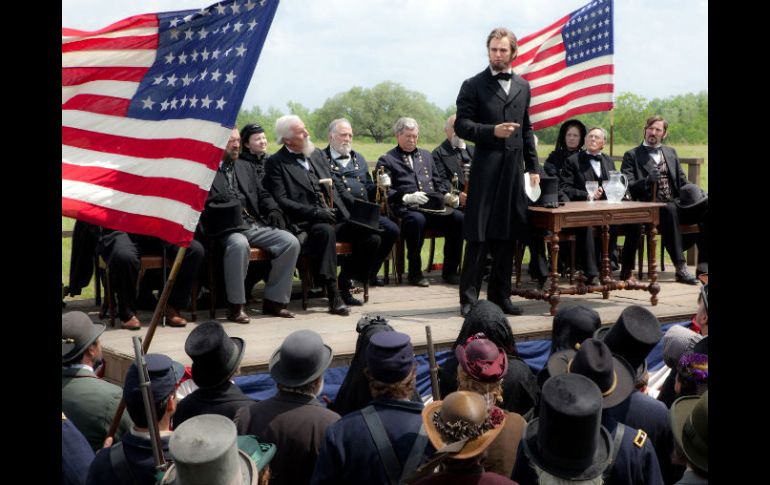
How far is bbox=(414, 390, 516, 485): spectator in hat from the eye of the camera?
2.91 m

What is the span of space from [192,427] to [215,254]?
516 cm

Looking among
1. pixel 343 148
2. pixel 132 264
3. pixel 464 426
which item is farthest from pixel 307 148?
pixel 464 426

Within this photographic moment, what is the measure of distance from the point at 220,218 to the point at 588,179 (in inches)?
169

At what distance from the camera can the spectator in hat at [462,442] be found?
9.54 feet

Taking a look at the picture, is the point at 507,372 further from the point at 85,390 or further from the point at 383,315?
the point at 383,315

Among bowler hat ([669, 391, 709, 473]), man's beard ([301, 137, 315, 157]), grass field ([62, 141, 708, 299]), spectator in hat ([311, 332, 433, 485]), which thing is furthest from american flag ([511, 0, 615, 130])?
bowler hat ([669, 391, 709, 473])

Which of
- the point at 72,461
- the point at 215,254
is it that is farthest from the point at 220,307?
the point at 72,461

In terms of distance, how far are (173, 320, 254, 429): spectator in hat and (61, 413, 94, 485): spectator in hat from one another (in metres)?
0.46

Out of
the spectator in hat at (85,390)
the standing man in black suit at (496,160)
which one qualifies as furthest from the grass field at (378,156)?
the spectator in hat at (85,390)

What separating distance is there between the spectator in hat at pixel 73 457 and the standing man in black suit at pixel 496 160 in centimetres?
437

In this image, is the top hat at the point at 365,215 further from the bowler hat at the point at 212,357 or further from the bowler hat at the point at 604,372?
the bowler hat at the point at 604,372

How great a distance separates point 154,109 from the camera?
4680mm

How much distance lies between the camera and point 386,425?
3459 mm
